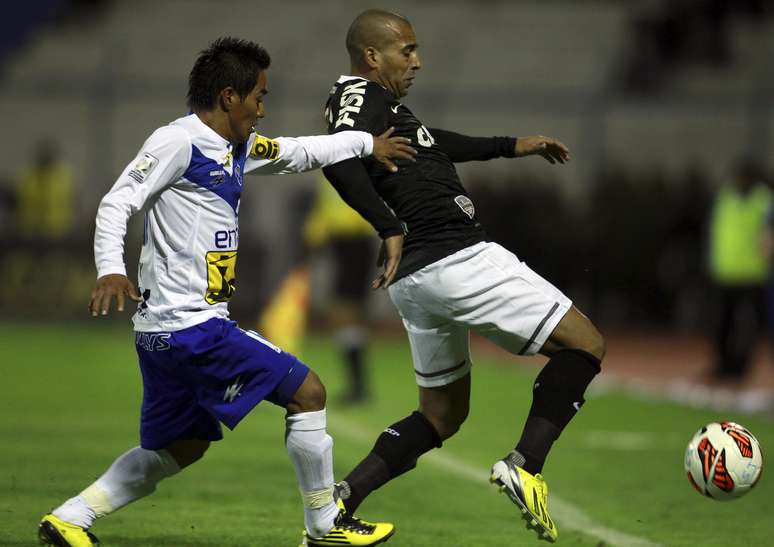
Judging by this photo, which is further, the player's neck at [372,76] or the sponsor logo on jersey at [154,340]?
the player's neck at [372,76]

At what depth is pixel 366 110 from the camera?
5.64 m

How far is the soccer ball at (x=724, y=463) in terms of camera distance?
6.01 metres

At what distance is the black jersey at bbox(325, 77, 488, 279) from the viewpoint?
5.55 m

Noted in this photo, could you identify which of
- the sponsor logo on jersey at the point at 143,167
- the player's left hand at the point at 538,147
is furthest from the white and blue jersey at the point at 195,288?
the player's left hand at the point at 538,147

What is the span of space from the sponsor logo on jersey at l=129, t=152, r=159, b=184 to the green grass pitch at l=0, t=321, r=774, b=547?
63.3 inches

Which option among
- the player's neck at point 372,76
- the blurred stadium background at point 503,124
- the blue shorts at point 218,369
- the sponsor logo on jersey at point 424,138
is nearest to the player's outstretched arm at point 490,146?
the sponsor logo on jersey at point 424,138

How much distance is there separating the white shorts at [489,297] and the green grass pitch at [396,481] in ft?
3.41

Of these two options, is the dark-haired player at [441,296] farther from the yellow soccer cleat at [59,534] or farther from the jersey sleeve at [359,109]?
the yellow soccer cleat at [59,534]

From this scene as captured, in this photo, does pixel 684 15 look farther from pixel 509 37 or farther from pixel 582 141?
Result: pixel 582 141

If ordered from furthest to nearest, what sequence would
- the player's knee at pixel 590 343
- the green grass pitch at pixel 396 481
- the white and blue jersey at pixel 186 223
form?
1. the green grass pitch at pixel 396 481
2. the player's knee at pixel 590 343
3. the white and blue jersey at pixel 186 223

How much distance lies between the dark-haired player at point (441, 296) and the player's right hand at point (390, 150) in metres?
0.08

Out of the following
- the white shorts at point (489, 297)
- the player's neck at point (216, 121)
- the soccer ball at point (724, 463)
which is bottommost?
the soccer ball at point (724, 463)

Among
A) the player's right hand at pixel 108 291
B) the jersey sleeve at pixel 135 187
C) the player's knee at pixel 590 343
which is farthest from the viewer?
the player's knee at pixel 590 343

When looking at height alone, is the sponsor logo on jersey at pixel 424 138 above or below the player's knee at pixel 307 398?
above
